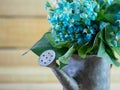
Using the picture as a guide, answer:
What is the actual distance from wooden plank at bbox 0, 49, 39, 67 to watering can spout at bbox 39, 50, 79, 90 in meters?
0.67

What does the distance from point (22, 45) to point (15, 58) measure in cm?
7

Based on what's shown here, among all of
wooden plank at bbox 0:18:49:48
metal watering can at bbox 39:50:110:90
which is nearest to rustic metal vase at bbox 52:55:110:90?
metal watering can at bbox 39:50:110:90

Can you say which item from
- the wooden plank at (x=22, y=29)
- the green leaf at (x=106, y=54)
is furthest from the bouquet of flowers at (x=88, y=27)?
the wooden plank at (x=22, y=29)

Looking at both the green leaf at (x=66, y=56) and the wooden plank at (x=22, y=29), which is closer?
the green leaf at (x=66, y=56)

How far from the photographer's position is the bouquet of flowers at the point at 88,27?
0.59 metres

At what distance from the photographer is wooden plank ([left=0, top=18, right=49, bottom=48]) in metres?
1.28

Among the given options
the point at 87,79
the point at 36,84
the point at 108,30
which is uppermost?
the point at 108,30

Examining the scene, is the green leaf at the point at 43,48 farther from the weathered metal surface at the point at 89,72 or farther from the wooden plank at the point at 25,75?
the wooden plank at the point at 25,75

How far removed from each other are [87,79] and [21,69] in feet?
2.30

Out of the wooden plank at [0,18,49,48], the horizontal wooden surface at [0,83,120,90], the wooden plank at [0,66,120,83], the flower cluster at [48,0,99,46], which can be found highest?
the flower cluster at [48,0,99,46]

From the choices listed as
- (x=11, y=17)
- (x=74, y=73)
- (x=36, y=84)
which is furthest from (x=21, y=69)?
(x=74, y=73)

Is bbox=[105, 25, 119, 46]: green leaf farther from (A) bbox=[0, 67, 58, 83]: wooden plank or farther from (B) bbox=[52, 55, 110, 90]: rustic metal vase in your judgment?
(A) bbox=[0, 67, 58, 83]: wooden plank

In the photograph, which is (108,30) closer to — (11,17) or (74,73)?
(74,73)

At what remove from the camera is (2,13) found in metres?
1.27
